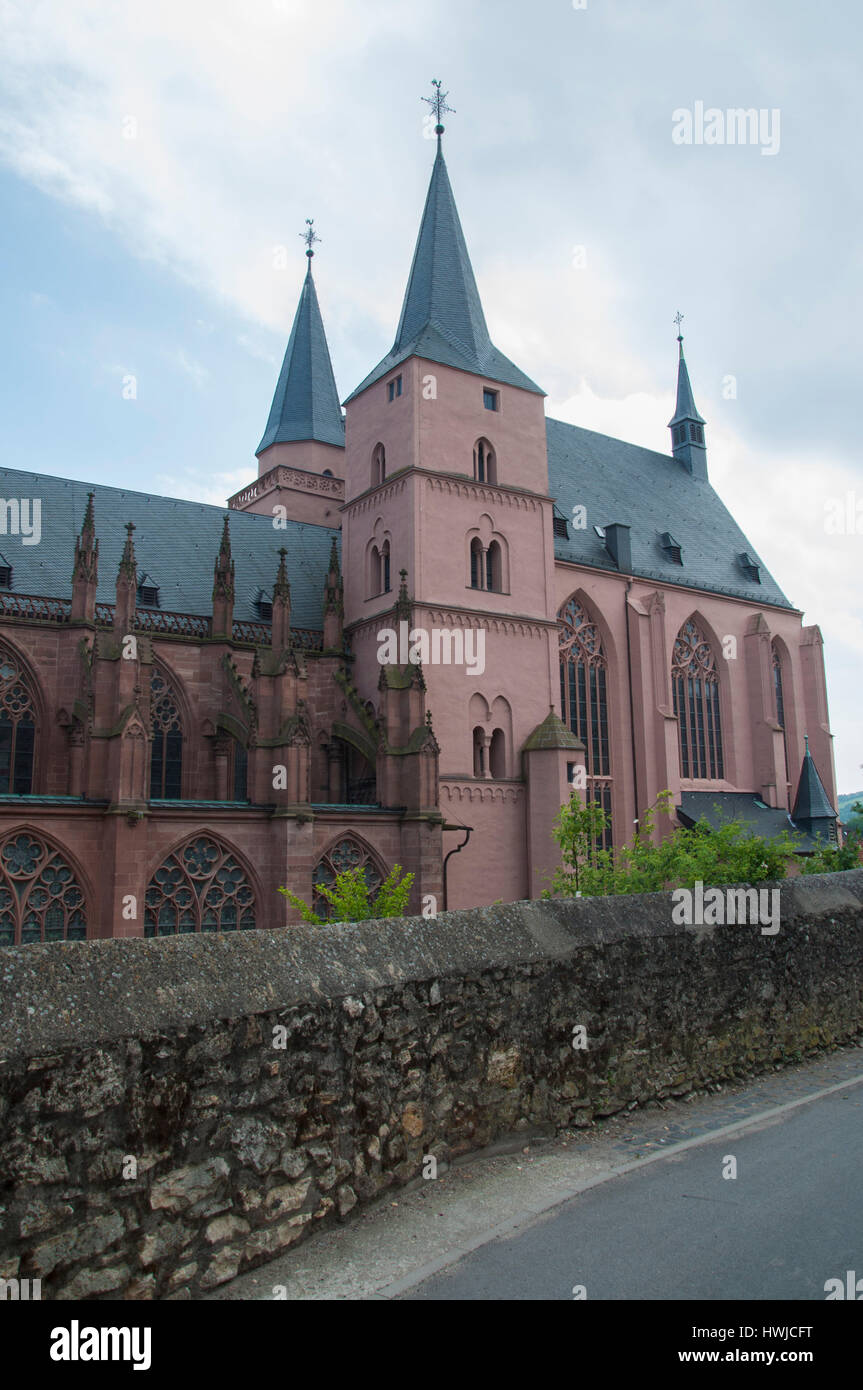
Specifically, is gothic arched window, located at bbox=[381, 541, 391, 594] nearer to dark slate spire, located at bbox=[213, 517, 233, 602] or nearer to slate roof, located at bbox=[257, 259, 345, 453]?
dark slate spire, located at bbox=[213, 517, 233, 602]

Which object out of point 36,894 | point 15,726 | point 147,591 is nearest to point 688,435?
point 147,591

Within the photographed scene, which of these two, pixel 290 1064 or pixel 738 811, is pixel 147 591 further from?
pixel 290 1064

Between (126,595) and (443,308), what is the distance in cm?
1465

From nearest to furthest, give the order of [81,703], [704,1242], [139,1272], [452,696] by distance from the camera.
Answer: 1. [139,1272]
2. [704,1242]
3. [81,703]
4. [452,696]

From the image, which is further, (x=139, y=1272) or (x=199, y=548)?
(x=199, y=548)

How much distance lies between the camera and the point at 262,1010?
5004 mm

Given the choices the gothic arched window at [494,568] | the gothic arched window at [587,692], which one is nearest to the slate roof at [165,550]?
the gothic arched window at [494,568]

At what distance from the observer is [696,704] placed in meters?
Answer: 37.1

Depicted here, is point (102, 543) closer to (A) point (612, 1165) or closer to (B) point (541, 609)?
(B) point (541, 609)

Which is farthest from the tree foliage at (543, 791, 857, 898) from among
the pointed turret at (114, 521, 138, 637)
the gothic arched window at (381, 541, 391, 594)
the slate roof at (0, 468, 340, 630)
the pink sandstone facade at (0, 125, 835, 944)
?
the slate roof at (0, 468, 340, 630)

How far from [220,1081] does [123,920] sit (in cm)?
1572

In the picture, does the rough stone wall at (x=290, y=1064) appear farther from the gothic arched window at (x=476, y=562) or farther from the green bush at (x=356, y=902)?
the gothic arched window at (x=476, y=562)
